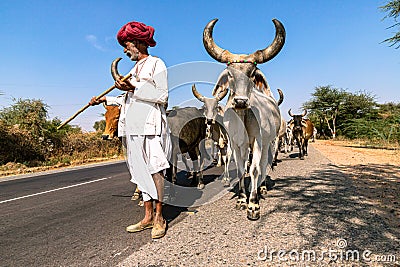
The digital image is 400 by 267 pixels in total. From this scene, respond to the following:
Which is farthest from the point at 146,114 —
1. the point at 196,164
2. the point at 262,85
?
the point at 196,164

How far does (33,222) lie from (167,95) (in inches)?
131

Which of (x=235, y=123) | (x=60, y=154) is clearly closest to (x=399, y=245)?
(x=235, y=123)

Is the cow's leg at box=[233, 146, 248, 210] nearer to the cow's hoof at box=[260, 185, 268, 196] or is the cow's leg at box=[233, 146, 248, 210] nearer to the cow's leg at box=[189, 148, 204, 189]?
the cow's hoof at box=[260, 185, 268, 196]

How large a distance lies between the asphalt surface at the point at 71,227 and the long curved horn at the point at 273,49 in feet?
9.22

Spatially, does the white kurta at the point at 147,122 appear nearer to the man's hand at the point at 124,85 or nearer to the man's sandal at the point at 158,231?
the man's hand at the point at 124,85

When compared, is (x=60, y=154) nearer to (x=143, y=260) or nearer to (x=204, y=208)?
(x=204, y=208)

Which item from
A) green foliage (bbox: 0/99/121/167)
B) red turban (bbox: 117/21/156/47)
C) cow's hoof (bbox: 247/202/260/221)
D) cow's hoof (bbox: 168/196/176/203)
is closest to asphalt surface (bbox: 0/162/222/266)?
cow's hoof (bbox: 168/196/176/203)

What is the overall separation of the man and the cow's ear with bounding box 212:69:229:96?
1.15 m

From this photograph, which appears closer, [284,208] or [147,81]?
[147,81]

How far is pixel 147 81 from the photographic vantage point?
3.61m

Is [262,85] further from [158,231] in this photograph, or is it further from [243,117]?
[158,231]

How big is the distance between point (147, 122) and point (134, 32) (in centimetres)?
119

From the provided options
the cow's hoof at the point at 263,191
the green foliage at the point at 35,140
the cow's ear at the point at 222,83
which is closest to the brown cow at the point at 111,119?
the cow's ear at the point at 222,83

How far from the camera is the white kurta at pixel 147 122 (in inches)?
142
